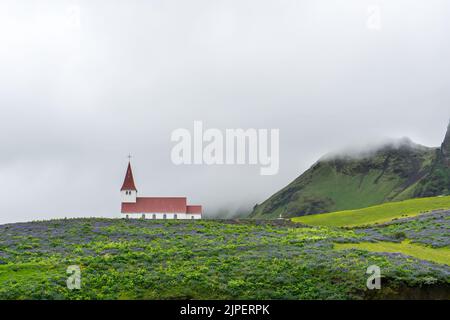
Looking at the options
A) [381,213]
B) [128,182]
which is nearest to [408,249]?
[381,213]

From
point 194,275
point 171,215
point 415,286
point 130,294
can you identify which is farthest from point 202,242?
point 171,215

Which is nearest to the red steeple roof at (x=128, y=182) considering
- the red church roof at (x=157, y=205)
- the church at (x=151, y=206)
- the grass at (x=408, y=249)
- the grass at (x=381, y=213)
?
the church at (x=151, y=206)

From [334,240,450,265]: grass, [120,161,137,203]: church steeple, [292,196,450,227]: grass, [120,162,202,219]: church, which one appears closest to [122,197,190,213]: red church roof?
[120,162,202,219]: church

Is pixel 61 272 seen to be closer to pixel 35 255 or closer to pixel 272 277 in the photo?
pixel 35 255

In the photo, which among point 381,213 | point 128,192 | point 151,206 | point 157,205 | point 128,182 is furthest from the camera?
point 128,182

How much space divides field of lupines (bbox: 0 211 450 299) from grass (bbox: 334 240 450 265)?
1.14 metres

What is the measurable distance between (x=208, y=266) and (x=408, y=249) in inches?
780

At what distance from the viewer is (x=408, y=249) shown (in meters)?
48.3

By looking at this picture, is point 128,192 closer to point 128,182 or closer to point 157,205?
point 128,182

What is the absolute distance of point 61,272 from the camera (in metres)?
36.6

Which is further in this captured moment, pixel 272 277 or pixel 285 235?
pixel 285 235

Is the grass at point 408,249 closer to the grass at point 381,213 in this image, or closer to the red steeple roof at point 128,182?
the grass at point 381,213

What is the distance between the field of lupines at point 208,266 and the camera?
33.5 meters

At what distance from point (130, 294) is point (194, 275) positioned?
4713mm
